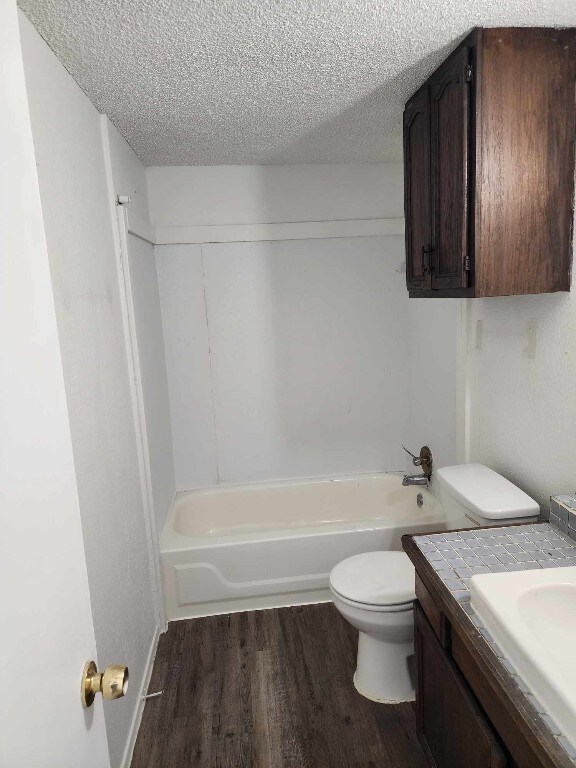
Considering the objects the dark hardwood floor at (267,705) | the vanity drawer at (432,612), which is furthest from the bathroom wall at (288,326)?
the vanity drawer at (432,612)

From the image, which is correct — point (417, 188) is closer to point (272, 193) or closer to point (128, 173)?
point (272, 193)

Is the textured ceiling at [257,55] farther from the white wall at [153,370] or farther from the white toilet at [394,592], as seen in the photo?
the white toilet at [394,592]

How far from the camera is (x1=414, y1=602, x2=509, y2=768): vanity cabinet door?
3.68ft

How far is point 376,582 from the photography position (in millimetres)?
1984

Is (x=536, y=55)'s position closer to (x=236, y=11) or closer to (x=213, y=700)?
(x=236, y=11)

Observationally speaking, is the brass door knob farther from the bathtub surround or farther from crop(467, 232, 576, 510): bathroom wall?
crop(467, 232, 576, 510): bathroom wall

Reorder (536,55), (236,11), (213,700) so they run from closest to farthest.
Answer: (236,11), (536,55), (213,700)

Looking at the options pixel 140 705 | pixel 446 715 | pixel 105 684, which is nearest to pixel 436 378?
pixel 446 715

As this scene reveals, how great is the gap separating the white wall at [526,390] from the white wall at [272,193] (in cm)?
114

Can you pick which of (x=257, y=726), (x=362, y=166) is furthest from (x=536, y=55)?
(x=257, y=726)

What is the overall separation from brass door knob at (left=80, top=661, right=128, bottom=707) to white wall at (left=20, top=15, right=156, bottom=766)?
72 cm

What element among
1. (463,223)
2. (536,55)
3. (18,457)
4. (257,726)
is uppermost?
(536,55)

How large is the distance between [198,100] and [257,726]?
230 centimetres

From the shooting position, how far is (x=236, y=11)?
126 centimetres
